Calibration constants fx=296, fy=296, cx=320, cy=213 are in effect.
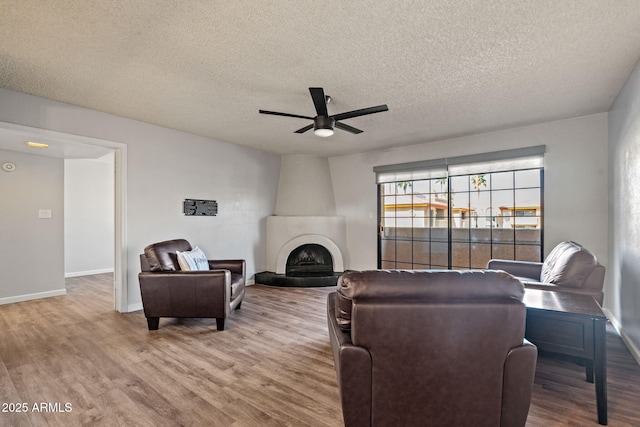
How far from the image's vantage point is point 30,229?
4.45m

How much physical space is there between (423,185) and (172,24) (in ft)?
14.9

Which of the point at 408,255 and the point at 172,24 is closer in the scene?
the point at 172,24

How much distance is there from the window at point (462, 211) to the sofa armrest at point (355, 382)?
3.98 metres

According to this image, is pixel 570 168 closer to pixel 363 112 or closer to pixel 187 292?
pixel 363 112

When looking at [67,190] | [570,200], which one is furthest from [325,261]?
[67,190]

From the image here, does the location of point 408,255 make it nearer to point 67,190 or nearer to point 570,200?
point 570,200

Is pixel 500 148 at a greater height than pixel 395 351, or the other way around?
pixel 500 148

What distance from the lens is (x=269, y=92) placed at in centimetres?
307

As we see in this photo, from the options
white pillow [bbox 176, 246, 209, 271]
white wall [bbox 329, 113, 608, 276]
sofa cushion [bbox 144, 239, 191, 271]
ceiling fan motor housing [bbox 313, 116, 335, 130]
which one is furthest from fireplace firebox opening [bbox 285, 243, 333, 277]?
ceiling fan motor housing [bbox 313, 116, 335, 130]

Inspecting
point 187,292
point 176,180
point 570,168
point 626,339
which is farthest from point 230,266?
point 570,168

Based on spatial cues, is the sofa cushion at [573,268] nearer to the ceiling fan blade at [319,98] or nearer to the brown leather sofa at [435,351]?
the brown leather sofa at [435,351]

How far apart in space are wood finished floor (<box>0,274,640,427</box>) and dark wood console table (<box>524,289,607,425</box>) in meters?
0.33

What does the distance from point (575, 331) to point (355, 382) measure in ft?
4.75

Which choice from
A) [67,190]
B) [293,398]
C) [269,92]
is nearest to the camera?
[293,398]
